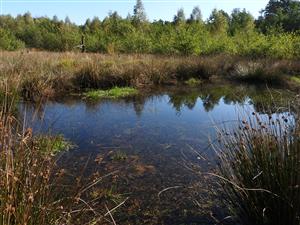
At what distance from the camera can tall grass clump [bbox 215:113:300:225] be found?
3.03m

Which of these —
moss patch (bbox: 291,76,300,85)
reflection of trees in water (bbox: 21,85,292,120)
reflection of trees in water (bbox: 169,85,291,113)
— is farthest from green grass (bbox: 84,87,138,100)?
moss patch (bbox: 291,76,300,85)

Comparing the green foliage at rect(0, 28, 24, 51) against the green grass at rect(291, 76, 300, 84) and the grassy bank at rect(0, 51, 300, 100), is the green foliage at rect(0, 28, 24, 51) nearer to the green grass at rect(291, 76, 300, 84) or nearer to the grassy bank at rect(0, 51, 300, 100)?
the grassy bank at rect(0, 51, 300, 100)

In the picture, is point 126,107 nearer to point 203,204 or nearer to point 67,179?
point 67,179

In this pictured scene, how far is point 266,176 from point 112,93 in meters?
8.64

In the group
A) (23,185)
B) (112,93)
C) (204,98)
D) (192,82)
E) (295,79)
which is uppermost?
(23,185)

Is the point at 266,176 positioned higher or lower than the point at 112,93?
higher

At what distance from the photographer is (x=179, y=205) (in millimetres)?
4332

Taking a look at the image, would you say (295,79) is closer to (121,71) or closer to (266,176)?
(121,71)

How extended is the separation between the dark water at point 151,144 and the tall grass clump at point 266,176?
320mm

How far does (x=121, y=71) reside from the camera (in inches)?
500

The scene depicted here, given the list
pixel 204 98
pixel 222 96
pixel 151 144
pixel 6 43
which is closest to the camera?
pixel 151 144

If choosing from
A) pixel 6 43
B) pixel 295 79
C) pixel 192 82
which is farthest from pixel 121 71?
pixel 6 43

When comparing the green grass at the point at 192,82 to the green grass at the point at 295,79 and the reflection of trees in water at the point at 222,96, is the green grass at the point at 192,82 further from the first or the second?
the green grass at the point at 295,79

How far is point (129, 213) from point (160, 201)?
455mm
